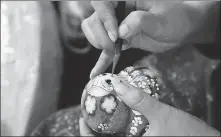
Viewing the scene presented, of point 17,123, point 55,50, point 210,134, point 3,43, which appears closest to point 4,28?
point 3,43

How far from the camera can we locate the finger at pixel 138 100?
58 cm

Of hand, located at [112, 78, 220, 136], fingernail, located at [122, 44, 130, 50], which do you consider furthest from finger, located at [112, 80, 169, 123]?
fingernail, located at [122, 44, 130, 50]

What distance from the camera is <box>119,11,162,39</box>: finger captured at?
1.99 ft

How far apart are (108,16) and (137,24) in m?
0.05

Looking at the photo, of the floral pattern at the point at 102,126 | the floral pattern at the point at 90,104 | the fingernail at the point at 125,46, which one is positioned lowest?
the floral pattern at the point at 102,126

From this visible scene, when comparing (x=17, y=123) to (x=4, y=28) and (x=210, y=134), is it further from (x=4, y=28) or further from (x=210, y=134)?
(x=210, y=134)

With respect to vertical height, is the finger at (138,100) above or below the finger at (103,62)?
below

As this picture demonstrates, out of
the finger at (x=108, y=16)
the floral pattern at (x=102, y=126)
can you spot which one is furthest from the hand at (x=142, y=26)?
the floral pattern at (x=102, y=126)

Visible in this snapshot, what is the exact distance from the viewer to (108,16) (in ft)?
2.03

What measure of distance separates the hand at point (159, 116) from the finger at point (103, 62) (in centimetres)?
6

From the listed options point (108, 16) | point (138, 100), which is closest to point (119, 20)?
point (108, 16)

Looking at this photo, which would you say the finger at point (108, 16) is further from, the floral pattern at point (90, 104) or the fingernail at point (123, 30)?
the floral pattern at point (90, 104)

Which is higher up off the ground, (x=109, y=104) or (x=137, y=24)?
(x=137, y=24)

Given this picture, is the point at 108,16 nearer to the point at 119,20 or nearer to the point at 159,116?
the point at 119,20
